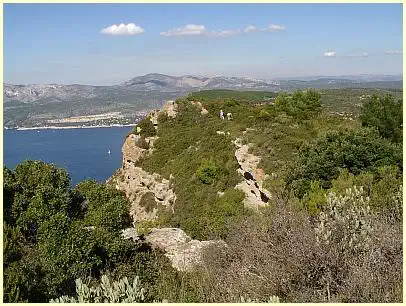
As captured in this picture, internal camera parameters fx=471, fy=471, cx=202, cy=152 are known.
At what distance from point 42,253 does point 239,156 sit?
10.2m

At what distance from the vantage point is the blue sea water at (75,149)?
56603mm

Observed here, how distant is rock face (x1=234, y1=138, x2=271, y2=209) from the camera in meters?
14.6

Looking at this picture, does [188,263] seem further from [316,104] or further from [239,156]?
[316,104]

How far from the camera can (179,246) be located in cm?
1110

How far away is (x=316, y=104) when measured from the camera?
26.2m

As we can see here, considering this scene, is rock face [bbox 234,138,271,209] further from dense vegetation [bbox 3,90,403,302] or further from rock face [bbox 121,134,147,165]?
rock face [bbox 121,134,147,165]

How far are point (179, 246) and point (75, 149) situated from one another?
67.5 metres

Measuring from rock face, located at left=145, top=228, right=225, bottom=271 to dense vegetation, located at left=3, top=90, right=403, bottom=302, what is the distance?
37 cm

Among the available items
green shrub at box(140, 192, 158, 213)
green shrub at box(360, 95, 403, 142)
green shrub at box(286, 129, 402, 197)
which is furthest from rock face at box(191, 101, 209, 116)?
green shrub at box(286, 129, 402, 197)

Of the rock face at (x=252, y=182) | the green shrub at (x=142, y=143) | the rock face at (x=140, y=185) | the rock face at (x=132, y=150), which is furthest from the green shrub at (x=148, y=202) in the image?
the rock face at (x=252, y=182)

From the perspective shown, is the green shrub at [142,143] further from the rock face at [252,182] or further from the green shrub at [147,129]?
the rock face at [252,182]

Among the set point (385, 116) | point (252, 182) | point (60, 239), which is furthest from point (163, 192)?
point (60, 239)

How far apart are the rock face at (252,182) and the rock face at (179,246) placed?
3.18 meters

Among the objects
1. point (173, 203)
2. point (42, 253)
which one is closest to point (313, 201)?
point (42, 253)
